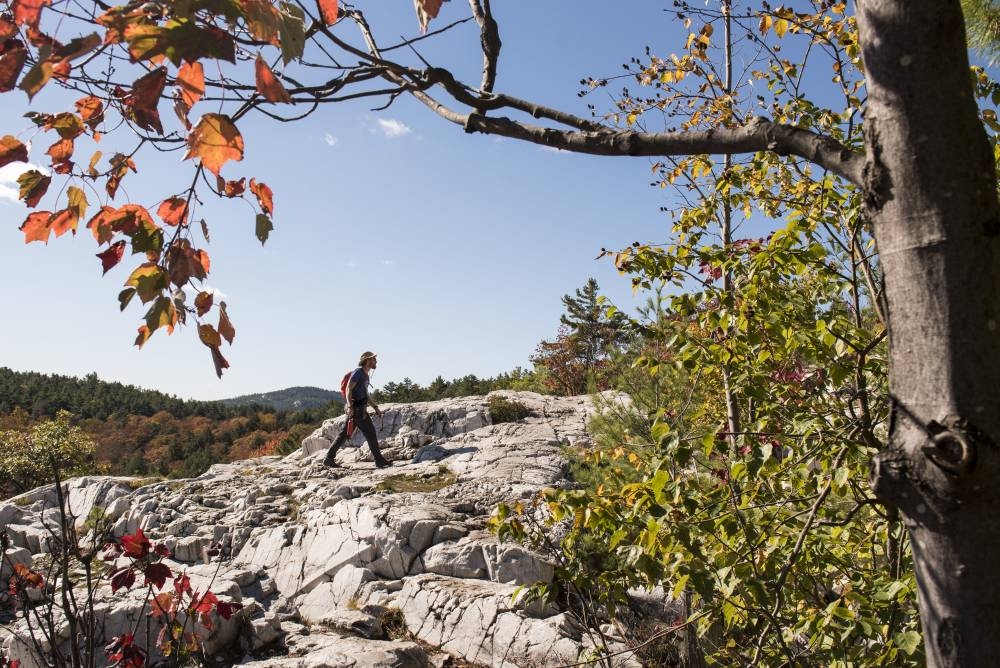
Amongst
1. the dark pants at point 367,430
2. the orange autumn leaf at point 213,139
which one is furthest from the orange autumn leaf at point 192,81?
the dark pants at point 367,430

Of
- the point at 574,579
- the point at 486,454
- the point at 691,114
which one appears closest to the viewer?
the point at 574,579

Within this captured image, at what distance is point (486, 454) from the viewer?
11.7 meters

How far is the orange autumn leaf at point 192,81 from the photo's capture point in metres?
1.23

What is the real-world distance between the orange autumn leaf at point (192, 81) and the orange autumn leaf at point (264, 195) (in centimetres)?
58

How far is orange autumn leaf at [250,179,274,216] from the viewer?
6.06 feet

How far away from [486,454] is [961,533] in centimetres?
1073

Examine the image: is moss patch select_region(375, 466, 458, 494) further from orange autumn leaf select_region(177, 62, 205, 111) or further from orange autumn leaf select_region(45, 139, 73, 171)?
orange autumn leaf select_region(177, 62, 205, 111)

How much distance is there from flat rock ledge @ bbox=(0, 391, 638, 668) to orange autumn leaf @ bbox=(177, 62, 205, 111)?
2.43 m

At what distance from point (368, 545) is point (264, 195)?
683 centimetres

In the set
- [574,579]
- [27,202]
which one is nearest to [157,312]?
[27,202]

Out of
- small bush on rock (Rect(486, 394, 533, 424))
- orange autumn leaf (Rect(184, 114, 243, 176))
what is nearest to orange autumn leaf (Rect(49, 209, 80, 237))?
orange autumn leaf (Rect(184, 114, 243, 176))

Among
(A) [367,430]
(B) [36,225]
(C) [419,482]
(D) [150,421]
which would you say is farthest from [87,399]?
(B) [36,225]

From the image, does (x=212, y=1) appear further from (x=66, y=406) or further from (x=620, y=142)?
(x=66, y=406)

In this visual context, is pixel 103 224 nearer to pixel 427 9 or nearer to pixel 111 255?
pixel 111 255
